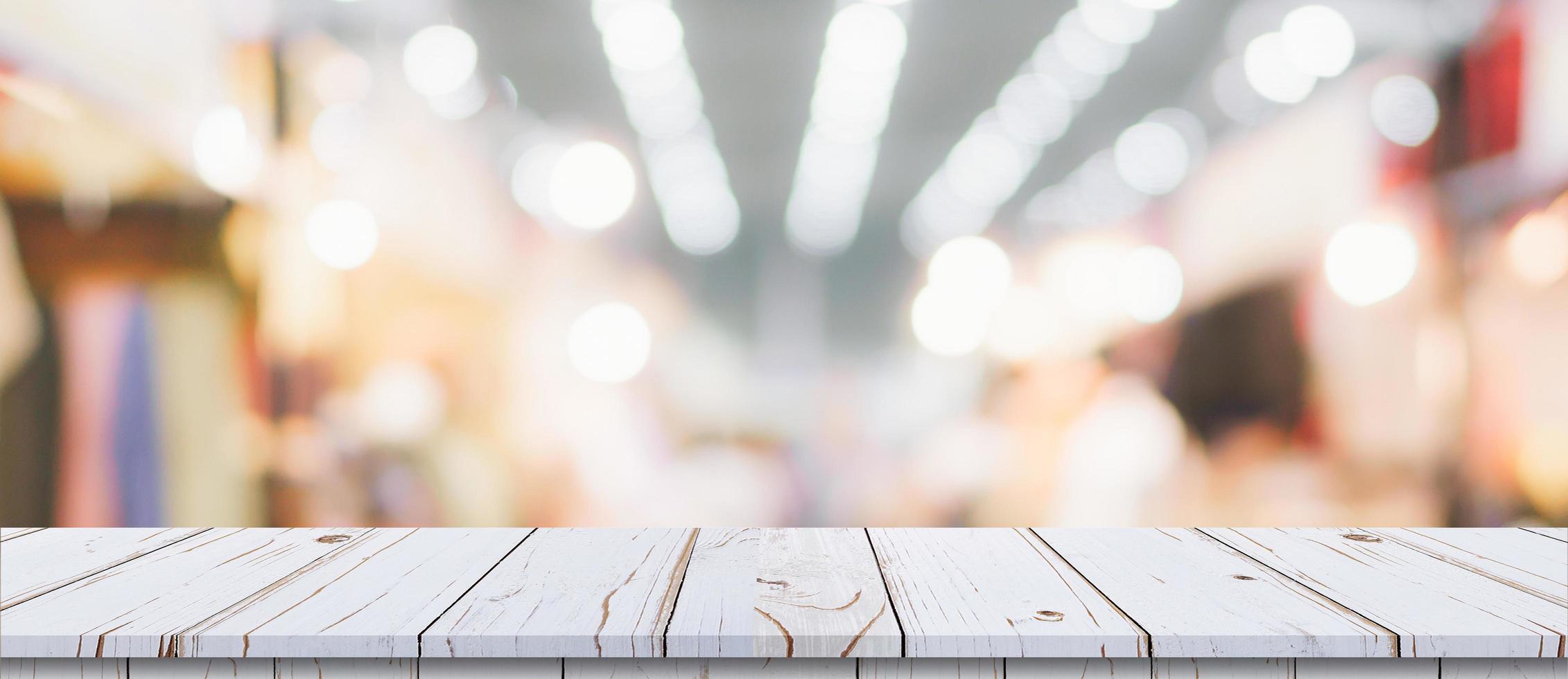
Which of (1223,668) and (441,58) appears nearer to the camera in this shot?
(1223,668)

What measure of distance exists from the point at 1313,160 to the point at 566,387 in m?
0.77

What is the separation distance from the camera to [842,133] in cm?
90

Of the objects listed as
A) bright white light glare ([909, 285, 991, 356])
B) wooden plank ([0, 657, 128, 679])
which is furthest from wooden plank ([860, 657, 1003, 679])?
wooden plank ([0, 657, 128, 679])

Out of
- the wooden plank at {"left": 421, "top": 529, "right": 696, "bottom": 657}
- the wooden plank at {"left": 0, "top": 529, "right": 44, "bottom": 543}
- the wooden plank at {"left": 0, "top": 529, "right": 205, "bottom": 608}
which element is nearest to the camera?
the wooden plank at {"left": 421, "top": 529, "right": 696, "bottom": 657}

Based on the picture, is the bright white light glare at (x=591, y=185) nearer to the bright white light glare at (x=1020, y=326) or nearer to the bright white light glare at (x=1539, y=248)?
the bright white light glare at (x=1020, y=326)

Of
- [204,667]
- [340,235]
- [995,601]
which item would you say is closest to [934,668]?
[995,601]

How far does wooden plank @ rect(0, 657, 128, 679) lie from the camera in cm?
60

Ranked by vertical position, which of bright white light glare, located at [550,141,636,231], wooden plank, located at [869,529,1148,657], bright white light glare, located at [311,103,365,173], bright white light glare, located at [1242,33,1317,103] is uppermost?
bright white light glare, located at [1242,33,1317,103]

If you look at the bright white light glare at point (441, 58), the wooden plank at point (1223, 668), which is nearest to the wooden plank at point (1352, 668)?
the wooden plank at point (1223, 668)

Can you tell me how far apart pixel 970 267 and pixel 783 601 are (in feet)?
1.34

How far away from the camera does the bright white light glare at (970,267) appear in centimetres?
90

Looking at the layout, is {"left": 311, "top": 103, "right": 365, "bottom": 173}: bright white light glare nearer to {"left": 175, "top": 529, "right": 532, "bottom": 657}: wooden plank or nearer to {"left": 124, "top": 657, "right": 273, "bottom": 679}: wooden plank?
{"left": 175, "top": 529, "right": 532, "bottom": 657}: wooden plank

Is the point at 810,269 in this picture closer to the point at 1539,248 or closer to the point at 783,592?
the point at 783,592

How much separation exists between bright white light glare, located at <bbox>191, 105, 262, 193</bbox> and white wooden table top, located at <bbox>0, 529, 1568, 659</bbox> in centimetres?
34
